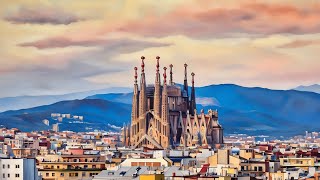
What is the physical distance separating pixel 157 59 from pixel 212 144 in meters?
12.7

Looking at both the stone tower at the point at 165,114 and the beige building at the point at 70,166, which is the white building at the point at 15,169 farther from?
the stone tower at the point at 165,114

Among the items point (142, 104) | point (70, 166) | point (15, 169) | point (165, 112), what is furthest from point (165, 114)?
point (15, 169)

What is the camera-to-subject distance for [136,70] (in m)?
105

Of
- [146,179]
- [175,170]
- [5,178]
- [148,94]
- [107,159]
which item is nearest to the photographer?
[146,179]

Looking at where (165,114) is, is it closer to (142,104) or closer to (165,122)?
(165,122)

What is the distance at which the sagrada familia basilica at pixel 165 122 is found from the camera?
319ft

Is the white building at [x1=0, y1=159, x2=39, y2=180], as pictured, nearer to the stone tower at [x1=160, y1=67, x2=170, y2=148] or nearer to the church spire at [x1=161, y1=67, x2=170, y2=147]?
the stone tower at [x1=160, y1=67, x2=170, y2=148]

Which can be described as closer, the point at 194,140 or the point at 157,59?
the point at 194,140

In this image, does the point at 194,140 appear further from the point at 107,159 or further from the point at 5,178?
the point at 5,178

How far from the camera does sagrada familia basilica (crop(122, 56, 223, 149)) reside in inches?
3824

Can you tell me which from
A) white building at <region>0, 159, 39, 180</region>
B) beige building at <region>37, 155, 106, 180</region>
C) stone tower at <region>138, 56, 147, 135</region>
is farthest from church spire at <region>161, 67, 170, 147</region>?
white building at <region>0, 159, 39, 180</region>

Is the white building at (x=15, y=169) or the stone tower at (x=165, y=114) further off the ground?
the stone tower at (x=165, y=114)

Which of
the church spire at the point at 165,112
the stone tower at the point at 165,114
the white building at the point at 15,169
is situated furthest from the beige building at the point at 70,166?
the church spire at the point at 165,112

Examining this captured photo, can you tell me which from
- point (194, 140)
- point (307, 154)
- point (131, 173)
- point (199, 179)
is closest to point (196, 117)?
point (194, 140)
